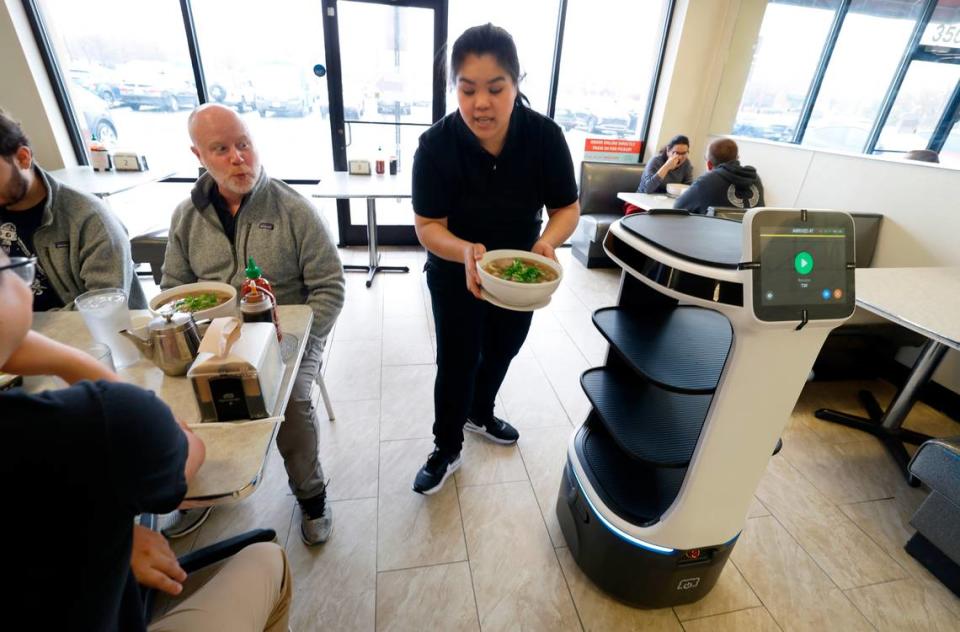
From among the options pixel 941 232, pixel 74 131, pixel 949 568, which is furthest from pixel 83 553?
pixel 74 131

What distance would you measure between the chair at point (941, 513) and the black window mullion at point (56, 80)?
5357mm

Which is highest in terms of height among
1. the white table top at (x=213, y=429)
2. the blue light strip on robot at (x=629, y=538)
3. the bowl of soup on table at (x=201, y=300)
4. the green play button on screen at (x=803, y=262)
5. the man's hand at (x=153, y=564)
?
the green play button on screen at (x=803, y=262)

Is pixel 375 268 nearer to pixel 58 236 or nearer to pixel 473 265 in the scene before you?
pixel 58 236

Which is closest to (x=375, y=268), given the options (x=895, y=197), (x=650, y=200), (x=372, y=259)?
(x=372, y=259)

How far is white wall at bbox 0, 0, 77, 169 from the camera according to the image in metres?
2.97

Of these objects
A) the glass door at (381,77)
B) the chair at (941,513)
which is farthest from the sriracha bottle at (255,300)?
the glass door at (381,77)

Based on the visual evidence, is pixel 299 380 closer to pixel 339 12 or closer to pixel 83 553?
pixel 83 553

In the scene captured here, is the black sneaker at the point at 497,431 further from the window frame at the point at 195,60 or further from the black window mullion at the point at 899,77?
the black window mullion at the point at 899,77

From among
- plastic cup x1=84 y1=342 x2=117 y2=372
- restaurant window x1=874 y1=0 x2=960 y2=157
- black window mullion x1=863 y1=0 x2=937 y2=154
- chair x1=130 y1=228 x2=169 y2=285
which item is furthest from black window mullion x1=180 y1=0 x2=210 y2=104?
Result: restaurant window x1=874 y1=0 x2=960 y2=157

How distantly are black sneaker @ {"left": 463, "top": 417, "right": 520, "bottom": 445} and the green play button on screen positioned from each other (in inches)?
53.1

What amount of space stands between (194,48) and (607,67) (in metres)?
3.49

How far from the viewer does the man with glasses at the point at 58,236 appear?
1.29 m

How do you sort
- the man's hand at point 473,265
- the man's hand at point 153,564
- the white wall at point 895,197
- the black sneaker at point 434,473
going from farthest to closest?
1. the white wall at point 895,197
2. the black sneaker at point 434,473
3. the man's hand at point 473,265
4. the man's hand at point 153,564

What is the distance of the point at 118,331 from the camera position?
1.03m
